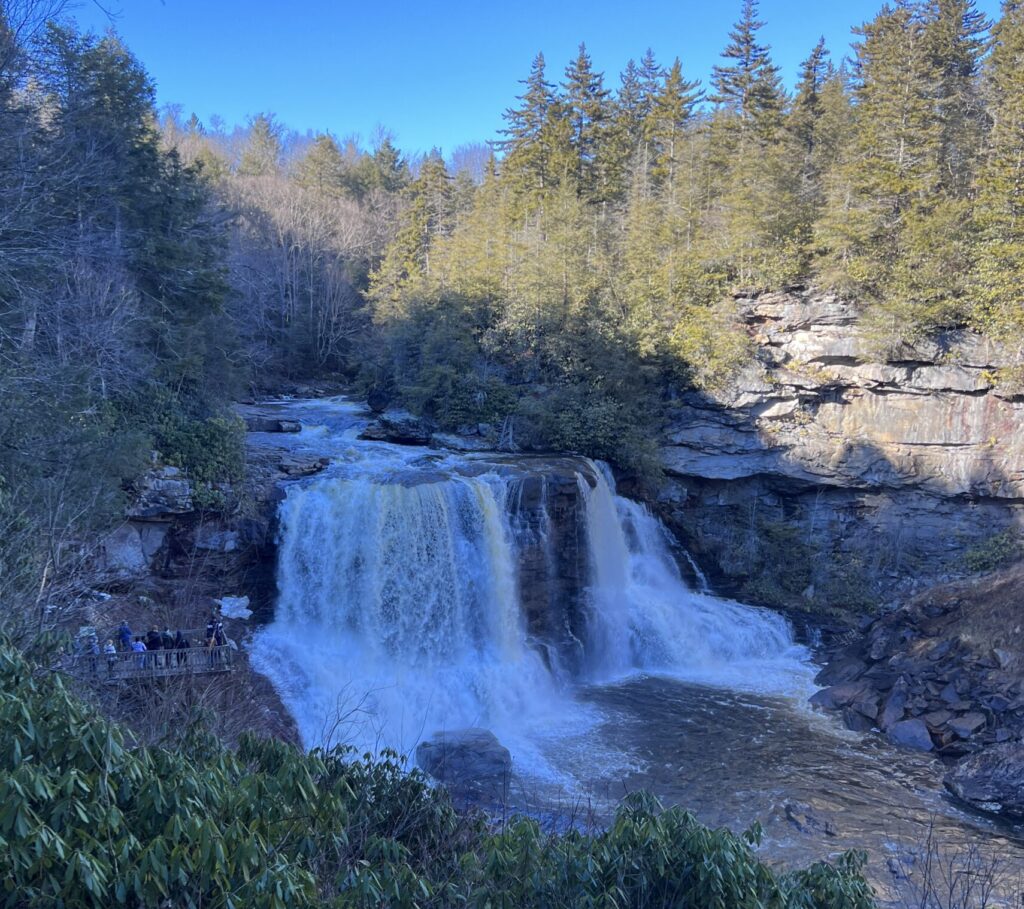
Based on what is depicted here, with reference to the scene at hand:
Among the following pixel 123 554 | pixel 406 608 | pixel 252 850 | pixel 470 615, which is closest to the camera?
pixel 252 850

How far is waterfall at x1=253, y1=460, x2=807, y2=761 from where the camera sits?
1602cm

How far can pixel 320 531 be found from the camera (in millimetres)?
18000

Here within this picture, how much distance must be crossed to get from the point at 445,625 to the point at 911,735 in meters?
10.0

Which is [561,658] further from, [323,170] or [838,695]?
[323,170]

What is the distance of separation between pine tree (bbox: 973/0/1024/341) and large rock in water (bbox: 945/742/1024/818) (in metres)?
12.1

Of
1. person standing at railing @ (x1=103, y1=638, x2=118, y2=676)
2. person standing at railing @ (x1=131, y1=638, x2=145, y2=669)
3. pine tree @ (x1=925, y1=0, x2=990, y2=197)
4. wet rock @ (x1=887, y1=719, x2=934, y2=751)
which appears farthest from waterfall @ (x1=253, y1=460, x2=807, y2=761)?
pine tree @ (x1=925, y1=0, x2=990, y2=197)

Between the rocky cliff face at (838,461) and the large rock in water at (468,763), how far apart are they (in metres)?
11.6

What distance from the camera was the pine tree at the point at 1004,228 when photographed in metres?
21.1

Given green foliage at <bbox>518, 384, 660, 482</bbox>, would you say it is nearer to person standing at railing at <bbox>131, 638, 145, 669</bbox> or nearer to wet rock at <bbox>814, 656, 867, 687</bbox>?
wet rock at <bbox>814, 656, 867, 687</bbox>

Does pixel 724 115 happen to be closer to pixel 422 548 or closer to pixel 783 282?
pixel 783 282

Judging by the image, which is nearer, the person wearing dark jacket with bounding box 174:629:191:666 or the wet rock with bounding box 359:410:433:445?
the person wearing dark jacket with bounding box 174:629:191:666

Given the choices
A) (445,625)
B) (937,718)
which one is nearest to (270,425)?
(445,625)

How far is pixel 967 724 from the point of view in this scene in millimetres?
15422

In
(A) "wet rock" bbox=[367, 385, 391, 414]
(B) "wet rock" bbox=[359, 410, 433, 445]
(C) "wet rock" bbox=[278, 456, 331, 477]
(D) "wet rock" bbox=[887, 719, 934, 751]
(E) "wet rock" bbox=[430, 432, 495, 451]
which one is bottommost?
(D) "wet rock" bbox=[887, 719, 934, 751]
